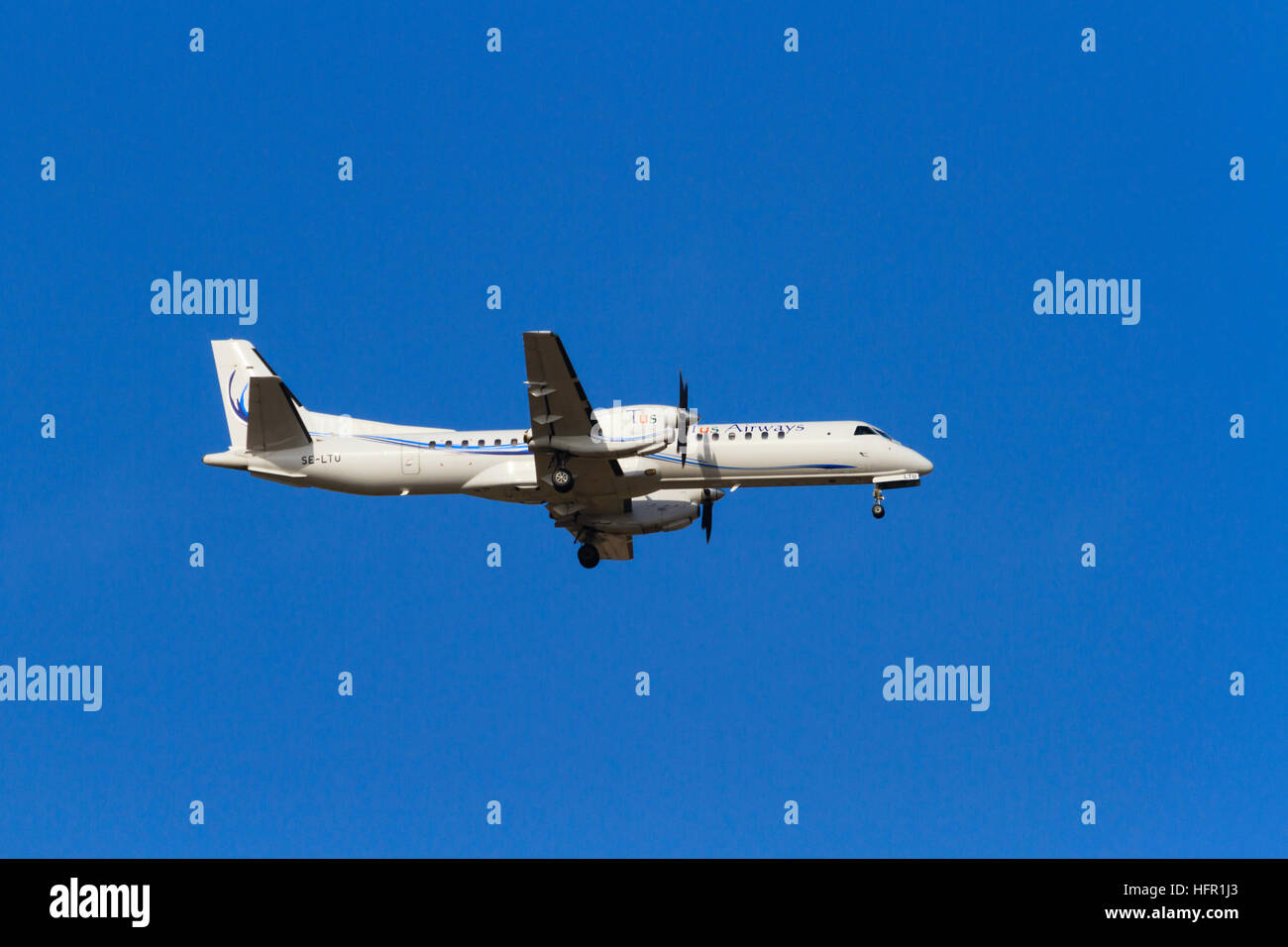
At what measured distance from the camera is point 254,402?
37.7 m

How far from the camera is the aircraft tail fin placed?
37.7m

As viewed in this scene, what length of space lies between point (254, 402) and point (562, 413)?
29.1ft

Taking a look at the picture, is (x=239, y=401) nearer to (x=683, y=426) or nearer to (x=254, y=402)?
(x=254, y=402)

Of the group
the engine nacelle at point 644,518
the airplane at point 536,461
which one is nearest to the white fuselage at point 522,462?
the airplane at point 536,461

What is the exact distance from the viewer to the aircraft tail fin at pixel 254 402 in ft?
124

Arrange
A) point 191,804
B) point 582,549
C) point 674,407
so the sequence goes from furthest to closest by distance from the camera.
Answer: point 582,549 → point 674,407 → point 191,804

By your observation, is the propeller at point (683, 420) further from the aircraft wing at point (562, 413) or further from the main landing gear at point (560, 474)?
the main landing gear at point (560, 474)

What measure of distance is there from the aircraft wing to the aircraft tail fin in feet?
23.7

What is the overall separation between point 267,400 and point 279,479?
7.69ft

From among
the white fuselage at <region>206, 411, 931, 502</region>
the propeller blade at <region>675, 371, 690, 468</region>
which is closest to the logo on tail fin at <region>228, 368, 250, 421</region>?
the white fuselage at <region>206, 411, 931, 502</region>

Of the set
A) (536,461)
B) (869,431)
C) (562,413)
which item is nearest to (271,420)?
(536,461)
